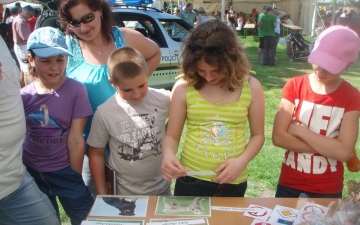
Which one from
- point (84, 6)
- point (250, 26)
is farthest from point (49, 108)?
point (250, 26)

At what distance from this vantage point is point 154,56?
2207 mm

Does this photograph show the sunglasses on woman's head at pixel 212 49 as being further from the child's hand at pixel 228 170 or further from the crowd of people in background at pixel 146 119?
the child's hand at pixel 228 170

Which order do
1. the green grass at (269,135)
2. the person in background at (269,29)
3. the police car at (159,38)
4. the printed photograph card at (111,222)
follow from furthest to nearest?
the person in background at (269,29), the police car at (159,38), the green grass at (269,135), the printed photograph card at (111,222)

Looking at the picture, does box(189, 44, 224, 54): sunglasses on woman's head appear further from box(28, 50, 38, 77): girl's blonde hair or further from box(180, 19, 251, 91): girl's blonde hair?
box(28, 50, 38, 77): girl's blonde hair

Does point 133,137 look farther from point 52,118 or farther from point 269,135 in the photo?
point 269,135

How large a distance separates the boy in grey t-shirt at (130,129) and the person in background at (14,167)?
11.4 inches

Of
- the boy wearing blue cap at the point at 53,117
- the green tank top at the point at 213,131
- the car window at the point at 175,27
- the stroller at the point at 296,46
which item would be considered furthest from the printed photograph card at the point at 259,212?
the stroller at the point at 296,46

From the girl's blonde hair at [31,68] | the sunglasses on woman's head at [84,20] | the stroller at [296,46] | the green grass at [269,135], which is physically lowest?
the green grass at [269,135]

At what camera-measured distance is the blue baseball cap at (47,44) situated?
1622mm

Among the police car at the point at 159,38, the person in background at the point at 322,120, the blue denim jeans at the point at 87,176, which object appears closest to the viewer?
the person in background at the point at 322,120

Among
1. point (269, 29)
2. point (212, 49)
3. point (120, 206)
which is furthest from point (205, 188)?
point (269, 29)

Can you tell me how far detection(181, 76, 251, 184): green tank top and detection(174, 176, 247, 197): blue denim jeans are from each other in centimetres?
4

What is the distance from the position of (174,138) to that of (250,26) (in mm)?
19599

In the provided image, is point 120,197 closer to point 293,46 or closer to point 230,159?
point 230,159
